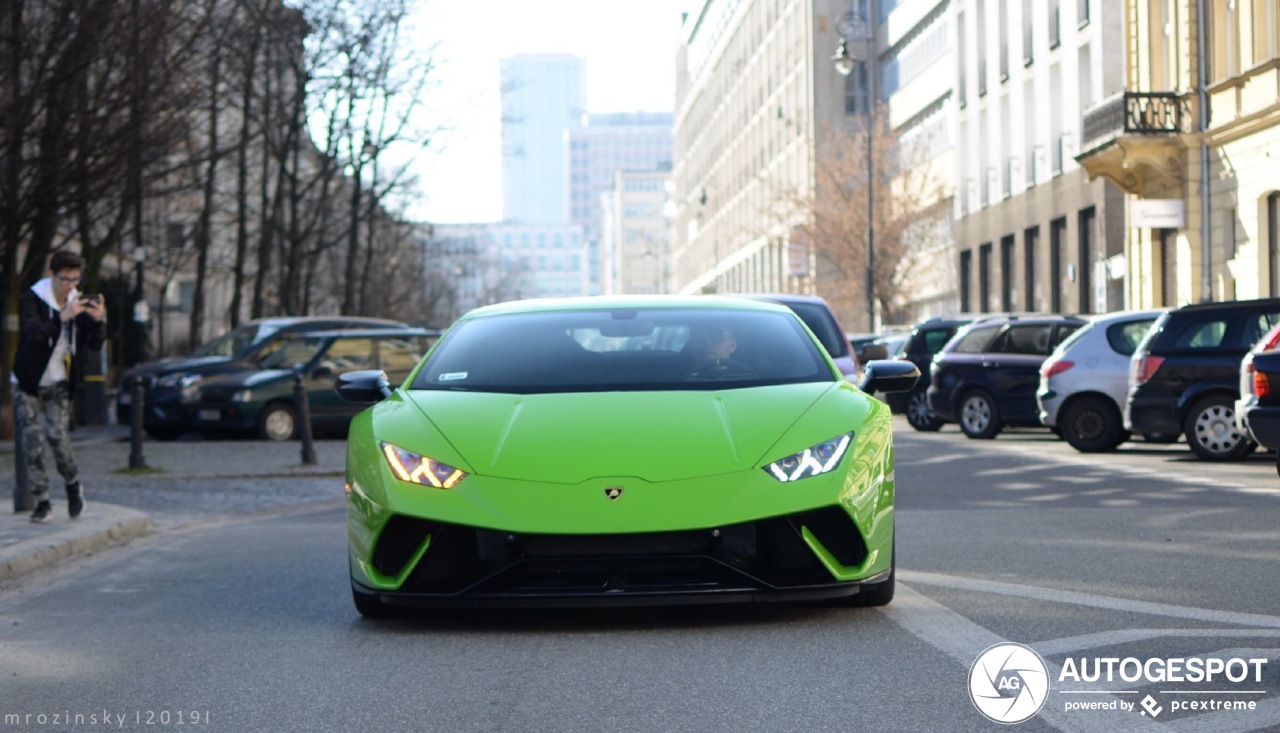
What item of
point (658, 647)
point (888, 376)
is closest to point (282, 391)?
point (888, 376)

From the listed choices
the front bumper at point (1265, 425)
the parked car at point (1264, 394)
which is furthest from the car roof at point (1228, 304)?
the front bumper at point (1265, 425)

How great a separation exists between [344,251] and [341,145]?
3282 centimetres

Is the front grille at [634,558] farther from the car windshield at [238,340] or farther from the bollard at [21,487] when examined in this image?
the car windshield at [238,340]

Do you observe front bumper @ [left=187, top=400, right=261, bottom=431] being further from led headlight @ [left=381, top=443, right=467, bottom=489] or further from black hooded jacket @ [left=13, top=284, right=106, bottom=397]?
led headlight @ [left=381, top=443, right=467, bottom=489]

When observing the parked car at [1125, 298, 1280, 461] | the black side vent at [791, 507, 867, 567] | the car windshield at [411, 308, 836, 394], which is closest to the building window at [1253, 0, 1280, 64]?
the parked car at [1125, 298, 1280, 461]

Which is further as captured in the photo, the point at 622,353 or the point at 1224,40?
the point at 1224,40

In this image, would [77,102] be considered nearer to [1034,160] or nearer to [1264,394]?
[1264,394]

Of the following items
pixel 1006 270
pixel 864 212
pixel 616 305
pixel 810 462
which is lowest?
pixel 810 462

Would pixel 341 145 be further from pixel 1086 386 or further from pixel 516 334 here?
pixel 516 334

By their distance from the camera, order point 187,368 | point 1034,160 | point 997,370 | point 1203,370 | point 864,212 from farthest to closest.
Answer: point 864,212 → point 1034,160 → point 187,368 → point 997,370 → point 1203,370

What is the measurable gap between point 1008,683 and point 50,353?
843 centimetres

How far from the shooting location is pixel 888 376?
8602mm

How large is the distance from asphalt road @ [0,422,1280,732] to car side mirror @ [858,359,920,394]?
3.05 feet

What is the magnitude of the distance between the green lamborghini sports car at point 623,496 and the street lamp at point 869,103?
44442mm
